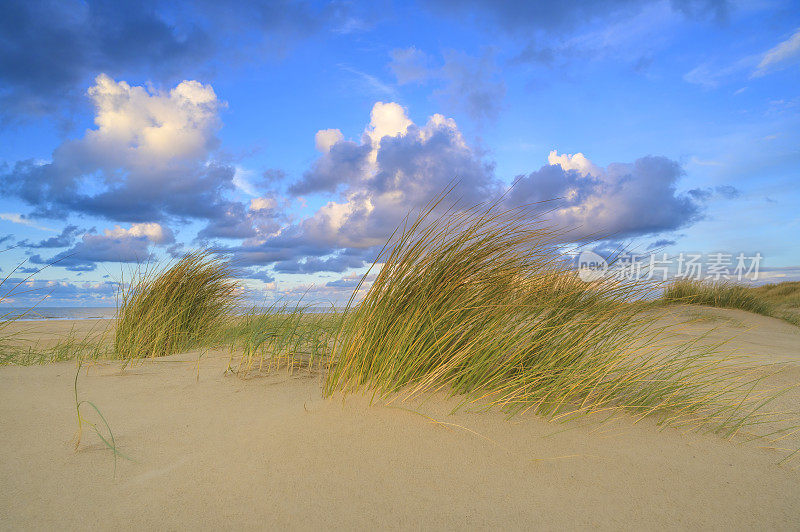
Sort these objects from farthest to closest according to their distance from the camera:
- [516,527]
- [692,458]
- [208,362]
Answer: [208,362] → [692,458] → [516,527]

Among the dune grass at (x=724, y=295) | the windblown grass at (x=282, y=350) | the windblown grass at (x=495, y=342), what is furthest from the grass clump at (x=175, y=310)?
the dune grass at (x=724, y=295)

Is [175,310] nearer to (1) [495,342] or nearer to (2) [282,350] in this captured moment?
(2) [282,350]

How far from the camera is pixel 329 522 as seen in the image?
4.71 feet

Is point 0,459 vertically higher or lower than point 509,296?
lower

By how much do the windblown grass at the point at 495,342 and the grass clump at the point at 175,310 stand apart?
289cm

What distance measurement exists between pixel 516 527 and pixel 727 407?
1508mm

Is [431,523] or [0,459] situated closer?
[431,523]

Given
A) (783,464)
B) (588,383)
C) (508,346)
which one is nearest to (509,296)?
(508,346)

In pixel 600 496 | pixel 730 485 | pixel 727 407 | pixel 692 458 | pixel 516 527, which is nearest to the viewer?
pixel 516 527

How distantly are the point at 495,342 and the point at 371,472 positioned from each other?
33.6 inches

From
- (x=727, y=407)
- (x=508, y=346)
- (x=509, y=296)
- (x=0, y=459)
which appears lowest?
(x=0, y=459)

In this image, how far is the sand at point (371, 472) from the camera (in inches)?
58.2

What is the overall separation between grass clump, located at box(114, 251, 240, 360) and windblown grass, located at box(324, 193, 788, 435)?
2.89m

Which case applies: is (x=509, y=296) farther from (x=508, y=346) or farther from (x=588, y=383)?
(x=588, y=383)
